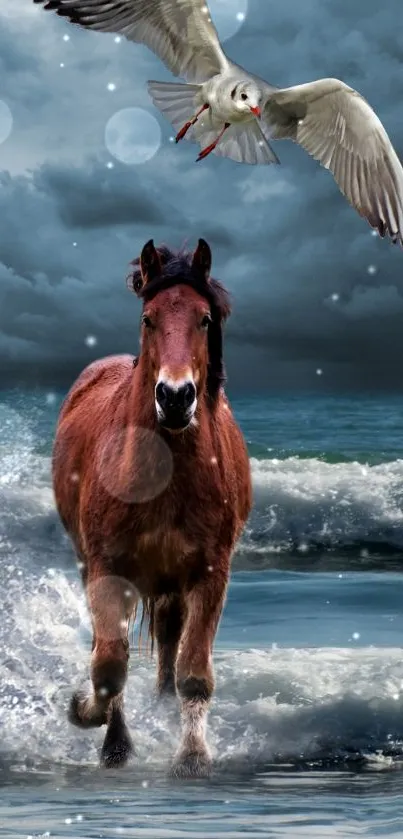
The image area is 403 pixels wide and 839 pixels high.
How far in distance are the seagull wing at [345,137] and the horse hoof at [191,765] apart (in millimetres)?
3341

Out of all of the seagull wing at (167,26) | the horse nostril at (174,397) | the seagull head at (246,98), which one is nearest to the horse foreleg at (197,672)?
the horse nostril at (174,397)

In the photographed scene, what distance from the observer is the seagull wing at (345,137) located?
841 cm

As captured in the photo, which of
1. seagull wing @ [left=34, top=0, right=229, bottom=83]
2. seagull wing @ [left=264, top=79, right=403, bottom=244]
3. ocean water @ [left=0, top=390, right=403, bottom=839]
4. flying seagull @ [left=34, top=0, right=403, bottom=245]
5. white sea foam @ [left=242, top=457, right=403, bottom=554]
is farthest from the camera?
white sea foam @ [left=242, top=457, right=403, bottom=554]

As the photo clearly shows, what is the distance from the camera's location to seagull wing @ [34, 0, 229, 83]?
7719 millimetres

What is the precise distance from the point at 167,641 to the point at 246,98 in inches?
Result: 134

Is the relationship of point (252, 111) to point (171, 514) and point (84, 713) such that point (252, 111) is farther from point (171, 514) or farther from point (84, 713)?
point (84, 713)

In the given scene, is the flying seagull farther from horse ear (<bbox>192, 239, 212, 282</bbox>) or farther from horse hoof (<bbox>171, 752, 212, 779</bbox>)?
horse hoof (<bbox>171, 752, 212, 779</bbox>)

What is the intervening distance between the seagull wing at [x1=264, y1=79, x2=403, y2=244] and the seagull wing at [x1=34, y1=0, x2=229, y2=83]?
52 cm

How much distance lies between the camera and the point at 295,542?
68.6 feet

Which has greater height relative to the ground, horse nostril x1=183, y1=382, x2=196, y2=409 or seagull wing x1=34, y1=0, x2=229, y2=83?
seagull wing x1=34, y1=0, x2=229, y2=83

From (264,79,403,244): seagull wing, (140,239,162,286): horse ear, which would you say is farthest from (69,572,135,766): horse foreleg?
(264,79,403,244): seagull wing

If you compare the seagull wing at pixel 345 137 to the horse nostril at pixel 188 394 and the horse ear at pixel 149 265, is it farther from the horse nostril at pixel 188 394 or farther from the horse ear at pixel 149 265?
the horse nostril at pixel 188 394

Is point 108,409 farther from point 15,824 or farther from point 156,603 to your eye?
point 15,824

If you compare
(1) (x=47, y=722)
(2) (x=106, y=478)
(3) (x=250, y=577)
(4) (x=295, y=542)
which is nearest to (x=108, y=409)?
(2) (x=106, y=478)
